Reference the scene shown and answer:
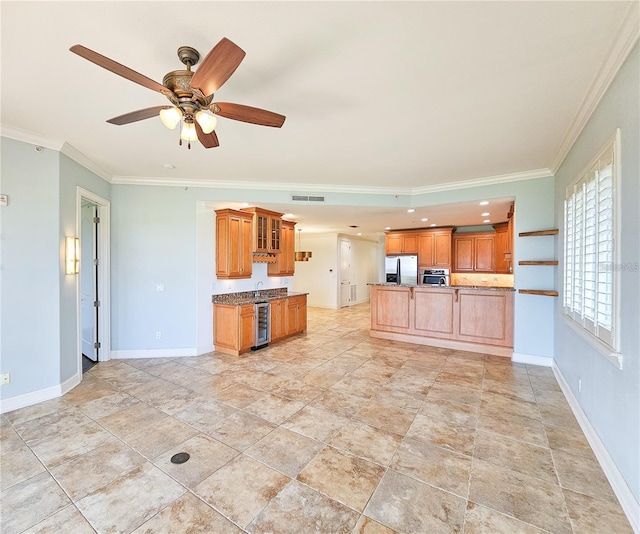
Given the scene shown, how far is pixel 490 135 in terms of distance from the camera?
310 centimetres

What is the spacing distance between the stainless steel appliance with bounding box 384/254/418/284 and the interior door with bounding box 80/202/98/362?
21.6 ft

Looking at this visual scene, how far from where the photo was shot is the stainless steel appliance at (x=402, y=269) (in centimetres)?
806

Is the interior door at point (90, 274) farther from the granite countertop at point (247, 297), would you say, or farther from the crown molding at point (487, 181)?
the crown molding at point (487, 181)

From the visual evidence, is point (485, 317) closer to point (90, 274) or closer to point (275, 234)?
point (275, 234)

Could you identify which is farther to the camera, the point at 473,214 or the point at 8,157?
the point at 473,214

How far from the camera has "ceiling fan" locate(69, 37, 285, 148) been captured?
1505mm

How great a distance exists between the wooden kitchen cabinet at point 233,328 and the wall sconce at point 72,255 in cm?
201

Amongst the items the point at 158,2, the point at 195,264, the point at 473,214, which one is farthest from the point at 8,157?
the point at 473,214

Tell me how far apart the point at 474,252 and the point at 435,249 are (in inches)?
36.6

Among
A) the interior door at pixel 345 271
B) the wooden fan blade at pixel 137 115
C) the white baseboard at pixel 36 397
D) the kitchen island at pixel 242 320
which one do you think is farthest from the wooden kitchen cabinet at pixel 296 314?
the wooden fan blade at pixel 137 115

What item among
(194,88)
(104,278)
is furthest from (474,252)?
(104,278)

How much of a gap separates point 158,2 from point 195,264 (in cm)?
372

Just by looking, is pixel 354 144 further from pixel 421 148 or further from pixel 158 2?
pixel 158 2

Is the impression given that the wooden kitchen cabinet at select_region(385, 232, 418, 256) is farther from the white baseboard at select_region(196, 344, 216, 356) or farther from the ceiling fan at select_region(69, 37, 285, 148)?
the ceiling fan at select_region(69, 37, 285, 148)
